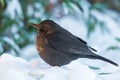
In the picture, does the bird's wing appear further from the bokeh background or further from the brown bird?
the bokeh background

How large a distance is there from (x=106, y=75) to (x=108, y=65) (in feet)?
1.44

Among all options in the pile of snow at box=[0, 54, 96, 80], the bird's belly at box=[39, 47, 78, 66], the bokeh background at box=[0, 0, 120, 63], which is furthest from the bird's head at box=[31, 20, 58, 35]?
the pile of snow at box=[0, 54, 96, 80]

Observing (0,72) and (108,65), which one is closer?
(0,72)

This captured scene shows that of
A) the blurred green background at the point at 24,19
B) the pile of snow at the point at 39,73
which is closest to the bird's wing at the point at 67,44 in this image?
the pile of snow at the point at 39,73

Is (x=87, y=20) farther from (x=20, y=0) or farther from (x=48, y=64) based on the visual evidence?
(x=48, y=64)

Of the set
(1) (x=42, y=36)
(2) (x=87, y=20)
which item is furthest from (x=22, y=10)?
(1) (x=42, y=36)

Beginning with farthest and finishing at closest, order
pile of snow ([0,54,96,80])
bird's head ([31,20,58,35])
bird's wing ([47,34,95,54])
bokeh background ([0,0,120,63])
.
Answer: bokeh background ([0,0,120,63]) → bird's head ([31,20,58,35]) → bird's wing ([47,34,95,54]) → pile of snow ([0,54,96,80])

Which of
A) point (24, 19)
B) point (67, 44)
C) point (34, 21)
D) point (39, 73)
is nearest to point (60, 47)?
point (67, 44)

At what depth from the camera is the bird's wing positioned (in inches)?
125

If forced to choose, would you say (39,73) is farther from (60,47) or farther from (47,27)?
(47,27)

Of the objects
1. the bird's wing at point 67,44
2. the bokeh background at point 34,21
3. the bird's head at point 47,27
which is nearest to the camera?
the bird's wing at point 67,44

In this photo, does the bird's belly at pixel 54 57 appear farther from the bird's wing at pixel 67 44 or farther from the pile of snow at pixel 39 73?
the pile of snow at pixel 39 73

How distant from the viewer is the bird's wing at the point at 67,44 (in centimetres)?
318

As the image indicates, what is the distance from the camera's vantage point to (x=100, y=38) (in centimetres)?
590
